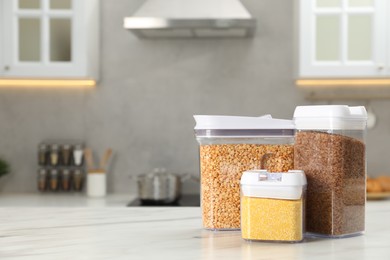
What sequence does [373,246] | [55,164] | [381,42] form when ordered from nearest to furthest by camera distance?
[373,246]
[381,42]
[55,164]

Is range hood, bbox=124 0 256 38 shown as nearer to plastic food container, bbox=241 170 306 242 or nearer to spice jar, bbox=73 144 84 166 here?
spice jar, bbox=73 144 84 166

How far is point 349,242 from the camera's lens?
1.33 metres

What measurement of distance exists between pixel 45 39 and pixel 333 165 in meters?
2.67

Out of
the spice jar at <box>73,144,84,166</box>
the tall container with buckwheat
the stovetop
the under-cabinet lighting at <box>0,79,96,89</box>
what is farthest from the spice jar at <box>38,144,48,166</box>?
the tall container with buckwheat

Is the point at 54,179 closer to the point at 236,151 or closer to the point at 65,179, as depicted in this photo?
the point at 65,179

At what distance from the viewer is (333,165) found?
136cm

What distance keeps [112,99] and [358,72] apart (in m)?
1.40

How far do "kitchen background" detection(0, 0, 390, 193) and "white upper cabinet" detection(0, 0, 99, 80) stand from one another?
0.34 meters

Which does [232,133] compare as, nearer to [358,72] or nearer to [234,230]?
[234,230]

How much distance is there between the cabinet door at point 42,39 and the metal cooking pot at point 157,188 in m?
0.67

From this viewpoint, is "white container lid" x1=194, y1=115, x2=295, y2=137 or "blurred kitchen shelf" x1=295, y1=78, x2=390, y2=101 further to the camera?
"blurred kitchen shelf" x1=295, y1=78, x2=390, y2=101

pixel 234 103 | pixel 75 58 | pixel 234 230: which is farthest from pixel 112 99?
pixel 234 230

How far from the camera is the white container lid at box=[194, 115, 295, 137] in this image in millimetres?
1421

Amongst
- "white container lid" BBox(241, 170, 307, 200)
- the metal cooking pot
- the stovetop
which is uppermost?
A: "white container lid" BBox(241, 170, 307, 200)
